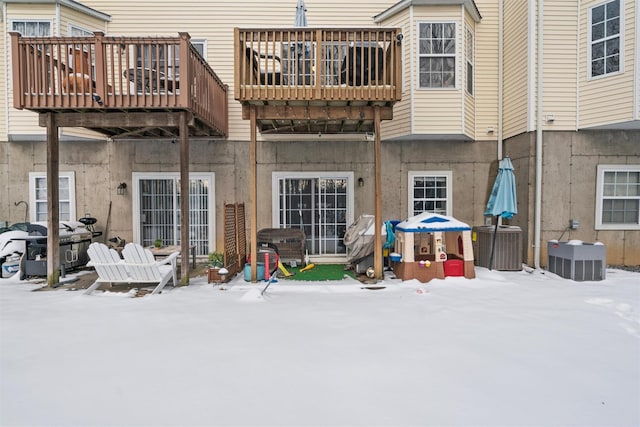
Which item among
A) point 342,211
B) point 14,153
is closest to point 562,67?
point 342,211

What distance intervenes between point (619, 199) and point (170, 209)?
37.0 ft

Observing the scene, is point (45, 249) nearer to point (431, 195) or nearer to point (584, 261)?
point (431, 195)

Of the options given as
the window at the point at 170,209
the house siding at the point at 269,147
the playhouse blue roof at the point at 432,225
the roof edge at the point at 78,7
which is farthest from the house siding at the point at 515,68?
the roof edge at the point at 78,7

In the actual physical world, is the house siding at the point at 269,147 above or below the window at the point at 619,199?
above

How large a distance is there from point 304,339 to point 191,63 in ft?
17.3

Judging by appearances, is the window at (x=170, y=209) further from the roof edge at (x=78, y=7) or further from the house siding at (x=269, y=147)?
the roof edge at (x=78, y=7)

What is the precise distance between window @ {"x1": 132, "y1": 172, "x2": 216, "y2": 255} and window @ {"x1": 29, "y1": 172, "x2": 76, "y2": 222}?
166 centimetres

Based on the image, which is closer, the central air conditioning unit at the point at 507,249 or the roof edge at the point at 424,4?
the central air conditioning unit at the point at 507,249

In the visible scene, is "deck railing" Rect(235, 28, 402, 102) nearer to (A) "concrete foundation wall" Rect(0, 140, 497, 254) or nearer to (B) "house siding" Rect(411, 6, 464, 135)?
(B) "house siding" Rect(411, 6, 464, 135)

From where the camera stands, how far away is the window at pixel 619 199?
7.83m

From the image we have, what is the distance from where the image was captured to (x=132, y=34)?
8.93 m

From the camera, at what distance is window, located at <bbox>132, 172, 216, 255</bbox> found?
8.91 m

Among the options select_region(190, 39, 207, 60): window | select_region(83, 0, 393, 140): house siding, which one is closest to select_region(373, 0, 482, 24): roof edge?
select_region(83, 0, 393, 140): house siding

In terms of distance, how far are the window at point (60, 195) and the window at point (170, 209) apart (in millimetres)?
1661
